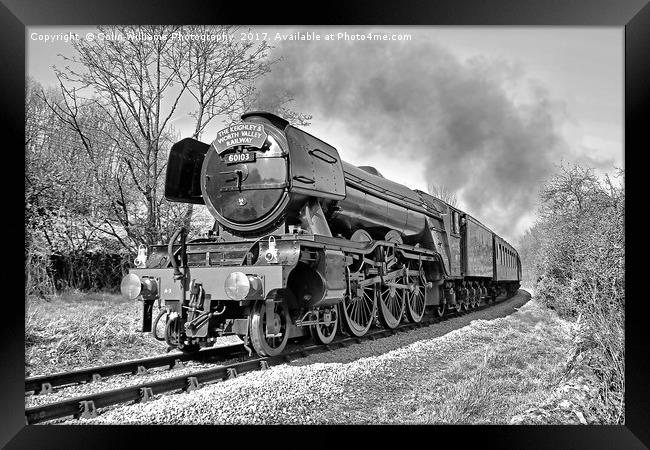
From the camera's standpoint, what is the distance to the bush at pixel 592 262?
542 centimetres

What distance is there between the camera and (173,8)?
16.3ft

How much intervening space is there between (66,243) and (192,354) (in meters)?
3.37

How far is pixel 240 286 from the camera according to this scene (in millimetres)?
5664

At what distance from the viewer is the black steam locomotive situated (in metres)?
6.10

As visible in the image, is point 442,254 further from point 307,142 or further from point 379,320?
point 307,142

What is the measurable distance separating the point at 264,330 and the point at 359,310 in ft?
8.11

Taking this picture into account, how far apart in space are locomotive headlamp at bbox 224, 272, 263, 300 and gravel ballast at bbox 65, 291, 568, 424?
0.86 m

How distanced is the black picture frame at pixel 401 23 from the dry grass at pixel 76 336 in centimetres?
175

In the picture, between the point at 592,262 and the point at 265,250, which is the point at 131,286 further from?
the point at 592,262

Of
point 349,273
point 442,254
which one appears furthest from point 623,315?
point 442,254

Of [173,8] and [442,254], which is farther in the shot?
[442,254]

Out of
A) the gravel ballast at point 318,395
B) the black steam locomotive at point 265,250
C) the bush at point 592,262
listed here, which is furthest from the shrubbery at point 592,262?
the black steam locomotive at point 265,250

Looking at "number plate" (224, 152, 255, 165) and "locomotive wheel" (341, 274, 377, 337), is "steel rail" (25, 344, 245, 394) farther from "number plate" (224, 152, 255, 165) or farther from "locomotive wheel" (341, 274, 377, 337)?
"number plate" (224, 152, 255, 165)

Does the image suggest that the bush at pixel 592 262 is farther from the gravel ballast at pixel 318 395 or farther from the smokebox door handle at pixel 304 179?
the smokebox door handle at pixel 304 179
